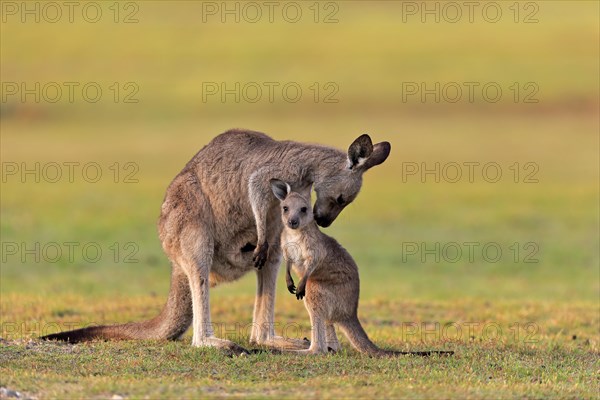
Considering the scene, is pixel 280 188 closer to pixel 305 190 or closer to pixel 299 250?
pixel 305 190

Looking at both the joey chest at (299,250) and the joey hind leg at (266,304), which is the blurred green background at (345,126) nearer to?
the joey hind leg at (266,304)

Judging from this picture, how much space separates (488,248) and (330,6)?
54.3 metres

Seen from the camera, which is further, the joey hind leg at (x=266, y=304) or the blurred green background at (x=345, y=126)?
the blurred green background at (x=345, y=126)

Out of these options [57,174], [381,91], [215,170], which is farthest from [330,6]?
[215,170]

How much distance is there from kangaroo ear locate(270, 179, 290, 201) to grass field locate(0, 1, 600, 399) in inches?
60.0

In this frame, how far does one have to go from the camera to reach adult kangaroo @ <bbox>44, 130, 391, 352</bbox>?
1005 cm

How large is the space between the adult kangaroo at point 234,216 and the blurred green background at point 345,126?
13.5 feet

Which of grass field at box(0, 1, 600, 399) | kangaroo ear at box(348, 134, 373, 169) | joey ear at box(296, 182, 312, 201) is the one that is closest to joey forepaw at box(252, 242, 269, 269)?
joey ear at box(296, 182, 312, 201)

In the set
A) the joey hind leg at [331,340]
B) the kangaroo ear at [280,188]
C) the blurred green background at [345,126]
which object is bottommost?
the joey hind leg at [331,340]

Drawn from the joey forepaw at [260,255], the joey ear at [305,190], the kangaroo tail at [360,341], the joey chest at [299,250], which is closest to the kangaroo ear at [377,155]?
the joey ear at [305,190]

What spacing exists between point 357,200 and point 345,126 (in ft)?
66.7

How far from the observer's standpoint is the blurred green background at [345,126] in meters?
21.6

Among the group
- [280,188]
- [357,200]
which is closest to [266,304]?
[280,188]

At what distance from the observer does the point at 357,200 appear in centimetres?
3056
